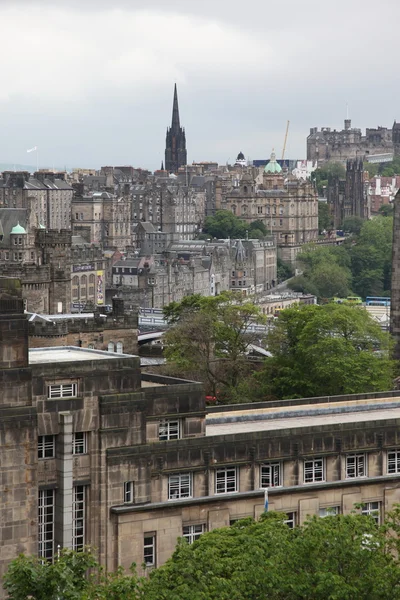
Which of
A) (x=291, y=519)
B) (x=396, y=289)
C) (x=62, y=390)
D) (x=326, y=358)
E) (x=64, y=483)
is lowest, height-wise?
(x=291, y=519)

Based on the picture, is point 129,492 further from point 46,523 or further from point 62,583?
point 62,583

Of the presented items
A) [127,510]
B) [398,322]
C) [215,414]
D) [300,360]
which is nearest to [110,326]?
[300,360]

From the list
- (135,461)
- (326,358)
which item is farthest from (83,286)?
(135,461)

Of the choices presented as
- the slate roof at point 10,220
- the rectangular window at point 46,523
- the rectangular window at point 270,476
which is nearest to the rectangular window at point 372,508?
the rectangular window at point 270,476

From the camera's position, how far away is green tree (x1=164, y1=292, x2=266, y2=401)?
83.2 meters

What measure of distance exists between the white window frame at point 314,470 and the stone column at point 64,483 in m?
7.75

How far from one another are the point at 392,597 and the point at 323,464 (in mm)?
12616

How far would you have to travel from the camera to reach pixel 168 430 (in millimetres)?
47375

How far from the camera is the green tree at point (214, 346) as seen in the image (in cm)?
8325

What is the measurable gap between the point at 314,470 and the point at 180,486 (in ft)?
14.6

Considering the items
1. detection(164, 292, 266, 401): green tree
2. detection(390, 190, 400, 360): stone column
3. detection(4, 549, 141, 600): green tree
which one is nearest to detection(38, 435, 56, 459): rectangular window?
detection(4, 549, 141, 600): green tree

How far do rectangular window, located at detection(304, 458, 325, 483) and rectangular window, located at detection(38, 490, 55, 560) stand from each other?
26.5ft

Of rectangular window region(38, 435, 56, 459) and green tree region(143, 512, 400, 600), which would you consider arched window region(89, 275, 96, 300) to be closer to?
rectangular window region(38, 435, 56, 459)

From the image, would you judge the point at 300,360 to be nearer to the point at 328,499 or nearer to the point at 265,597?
the point at 328,499
